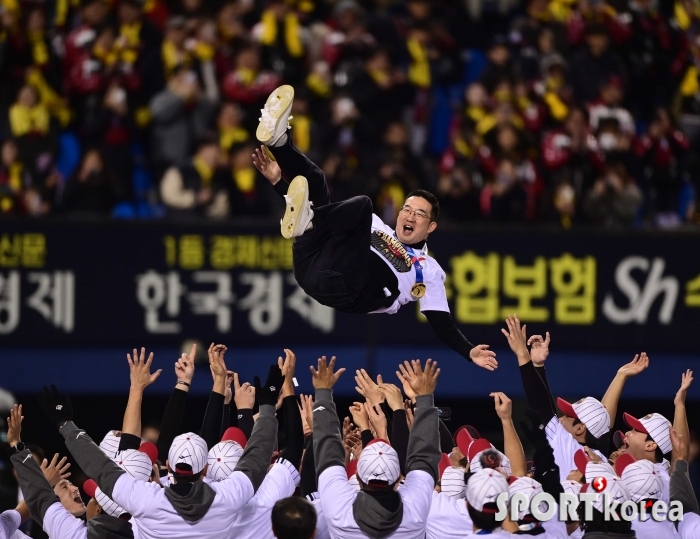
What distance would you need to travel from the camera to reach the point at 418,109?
1634 cm

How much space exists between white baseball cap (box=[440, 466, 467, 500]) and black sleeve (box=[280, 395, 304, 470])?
903 millimetres

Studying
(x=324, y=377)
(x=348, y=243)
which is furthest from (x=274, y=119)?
(x=324, y=377)

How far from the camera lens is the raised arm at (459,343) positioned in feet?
28.2

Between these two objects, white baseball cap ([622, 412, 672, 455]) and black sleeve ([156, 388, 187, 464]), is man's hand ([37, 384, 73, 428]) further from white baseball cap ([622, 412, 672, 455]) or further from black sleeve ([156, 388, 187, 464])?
white baseball cap ([622, 412, 672, 455])

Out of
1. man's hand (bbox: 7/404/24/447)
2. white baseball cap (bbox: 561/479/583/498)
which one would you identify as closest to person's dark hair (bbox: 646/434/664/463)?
white baseball cap (bbox: 561/479/583/498)

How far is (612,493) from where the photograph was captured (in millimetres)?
7277

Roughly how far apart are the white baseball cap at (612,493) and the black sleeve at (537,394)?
0.86 m

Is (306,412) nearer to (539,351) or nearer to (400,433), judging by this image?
(400,433)

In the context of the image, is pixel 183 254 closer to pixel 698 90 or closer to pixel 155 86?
pixel 155 86

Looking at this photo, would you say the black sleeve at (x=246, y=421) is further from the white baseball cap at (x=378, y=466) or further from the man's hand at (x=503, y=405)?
the man's hand at (x=503, y=405)

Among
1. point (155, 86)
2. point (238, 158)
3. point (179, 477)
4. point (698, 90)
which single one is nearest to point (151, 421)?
point (238, 158)

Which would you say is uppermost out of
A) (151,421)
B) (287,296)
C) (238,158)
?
(238,158)

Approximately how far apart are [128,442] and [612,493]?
112 inches

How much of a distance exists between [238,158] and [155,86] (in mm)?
1731
